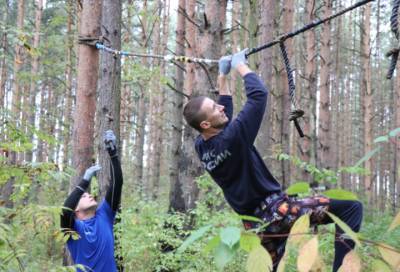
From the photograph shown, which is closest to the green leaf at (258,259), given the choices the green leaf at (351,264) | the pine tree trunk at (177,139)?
the green leaf at (351,264)

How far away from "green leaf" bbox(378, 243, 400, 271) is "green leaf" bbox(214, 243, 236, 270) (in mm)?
346

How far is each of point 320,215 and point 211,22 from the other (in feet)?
16.1

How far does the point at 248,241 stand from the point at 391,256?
31cm

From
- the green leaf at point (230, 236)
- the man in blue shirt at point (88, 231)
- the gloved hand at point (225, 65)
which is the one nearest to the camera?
the green leaf at point (230, 236)

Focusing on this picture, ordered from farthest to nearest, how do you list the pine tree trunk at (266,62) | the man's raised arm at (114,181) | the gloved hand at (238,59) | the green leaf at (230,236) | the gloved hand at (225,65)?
the pine tree trunk at (266,62) → the man's raised arm at (114,181) → the gloved hand at (225,65) → the gloved hand at (238,59) → the green leaf at (230,236)

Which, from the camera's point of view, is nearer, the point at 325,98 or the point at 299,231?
the point at 299,231

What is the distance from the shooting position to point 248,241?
924 mm

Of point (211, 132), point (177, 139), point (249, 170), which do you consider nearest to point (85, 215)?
point (211, 132)

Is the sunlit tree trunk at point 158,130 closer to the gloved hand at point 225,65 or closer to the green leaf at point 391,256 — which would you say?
the gloved hand at point 225,65

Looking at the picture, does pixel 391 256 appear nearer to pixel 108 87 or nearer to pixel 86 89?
pixel 108 87

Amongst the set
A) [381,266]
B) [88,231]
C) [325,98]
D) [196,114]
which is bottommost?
[88,231]

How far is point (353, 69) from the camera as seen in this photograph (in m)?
35.4

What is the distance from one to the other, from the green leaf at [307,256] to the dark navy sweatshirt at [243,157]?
195 centimetres

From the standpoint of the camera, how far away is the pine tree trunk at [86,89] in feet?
18.9
